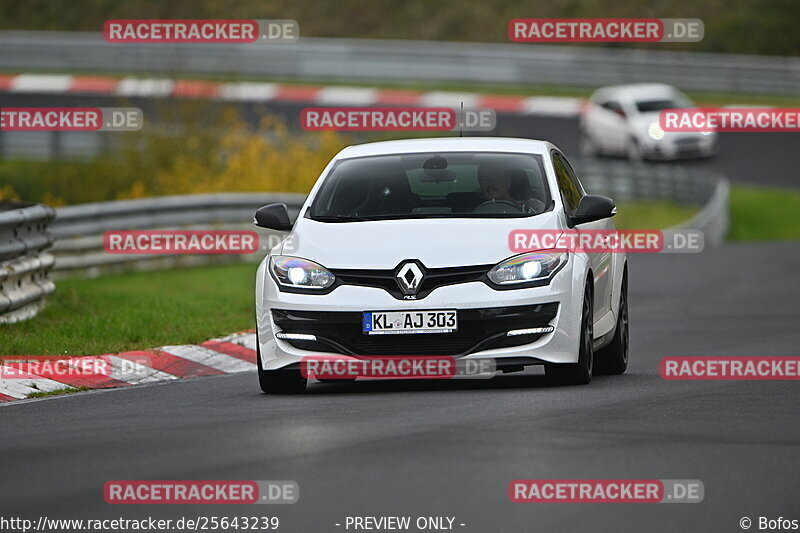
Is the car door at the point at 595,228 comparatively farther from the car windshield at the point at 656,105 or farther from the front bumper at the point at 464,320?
the car windshield at the point at 656,105

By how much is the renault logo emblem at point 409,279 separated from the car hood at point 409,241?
0.07m

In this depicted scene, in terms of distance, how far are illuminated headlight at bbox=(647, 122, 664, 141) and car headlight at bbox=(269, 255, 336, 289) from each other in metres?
28.7

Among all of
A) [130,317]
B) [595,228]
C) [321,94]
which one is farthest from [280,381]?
[321,94]

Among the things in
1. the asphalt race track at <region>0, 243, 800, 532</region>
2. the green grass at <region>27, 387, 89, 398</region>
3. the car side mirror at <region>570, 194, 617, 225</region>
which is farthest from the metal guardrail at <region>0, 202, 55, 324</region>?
the car side mirror at <region>570, 194, 617, 225</region>

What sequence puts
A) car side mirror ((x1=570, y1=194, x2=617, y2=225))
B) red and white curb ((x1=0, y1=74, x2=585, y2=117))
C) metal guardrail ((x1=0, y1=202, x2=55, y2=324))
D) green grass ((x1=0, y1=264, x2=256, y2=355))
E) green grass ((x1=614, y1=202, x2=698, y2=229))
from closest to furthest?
car side mirror ((x1=570, y1=194, x2=617, y2=225))
green grass ((x1=0, y1=264, x2=256, y2=355))
metal guardrail ((x1=0, y1=202, x2=55, y2=324))
green grass ((x1=614, y1=202, x2=698, y2=229))
red and white curb ((x1=0, y1=74, x2=585, y2=117))

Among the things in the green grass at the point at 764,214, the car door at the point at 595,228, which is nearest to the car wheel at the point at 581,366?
the car door at the point at 595,228

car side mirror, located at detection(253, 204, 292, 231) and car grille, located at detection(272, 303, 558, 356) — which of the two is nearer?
car grille, located at detection(272, 303, 558, 356)

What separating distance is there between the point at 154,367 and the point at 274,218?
2.04 m

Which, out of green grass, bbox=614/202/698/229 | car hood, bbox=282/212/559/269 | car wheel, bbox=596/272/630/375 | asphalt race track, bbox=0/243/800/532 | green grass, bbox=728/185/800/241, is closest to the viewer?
asphalt race track, bbox=0/243/800/532

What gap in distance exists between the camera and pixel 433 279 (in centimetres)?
1051

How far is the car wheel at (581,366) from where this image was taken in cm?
1080

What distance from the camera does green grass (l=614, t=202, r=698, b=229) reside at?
33.5 meters

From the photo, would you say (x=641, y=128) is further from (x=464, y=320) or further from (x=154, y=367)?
(x=464, y=320)

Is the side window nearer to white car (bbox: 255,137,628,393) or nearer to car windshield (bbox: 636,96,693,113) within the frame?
white car (bbox: 255,137,628,393)
